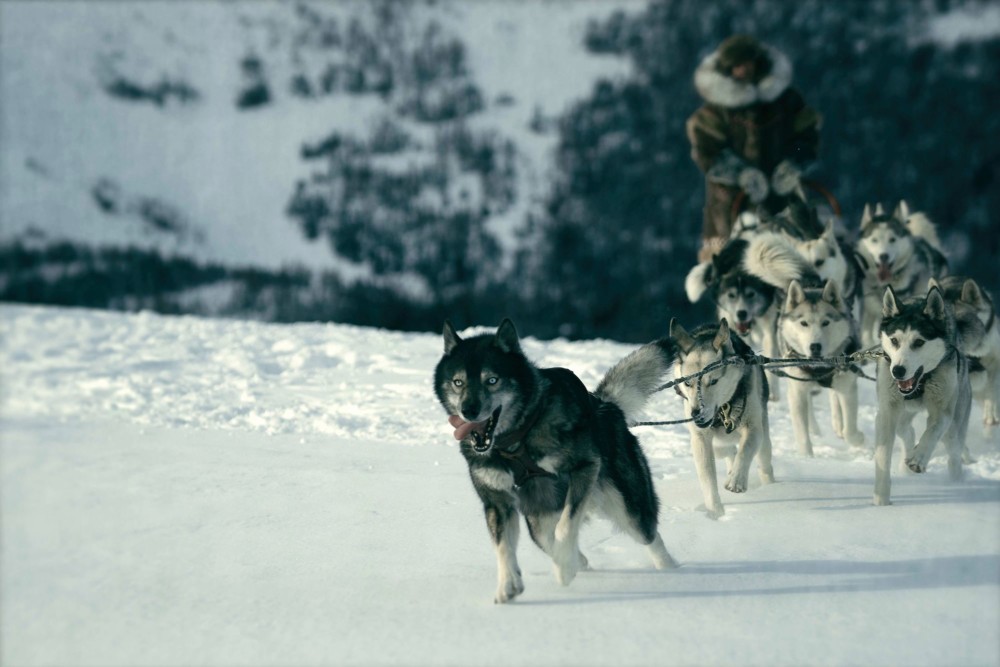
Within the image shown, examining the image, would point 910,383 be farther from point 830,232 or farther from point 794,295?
point 830,232

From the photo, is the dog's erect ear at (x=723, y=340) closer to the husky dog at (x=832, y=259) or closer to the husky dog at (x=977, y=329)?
the husky dog at (x=977, y=329)

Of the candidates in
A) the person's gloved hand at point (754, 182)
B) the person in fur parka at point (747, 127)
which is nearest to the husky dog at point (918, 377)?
the person's gloved hand at point (754, 182)

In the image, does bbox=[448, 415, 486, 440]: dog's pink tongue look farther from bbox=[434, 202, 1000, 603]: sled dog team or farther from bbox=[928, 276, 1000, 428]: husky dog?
bbox=[928, 276, 1000, 428]: husky dog

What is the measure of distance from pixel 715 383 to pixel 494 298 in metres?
16.2

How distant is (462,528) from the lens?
14.3 ft

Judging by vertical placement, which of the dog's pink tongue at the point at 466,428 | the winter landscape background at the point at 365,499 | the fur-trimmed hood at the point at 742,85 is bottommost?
the winter landscape background at the point at 365,499

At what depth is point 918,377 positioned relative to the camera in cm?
452

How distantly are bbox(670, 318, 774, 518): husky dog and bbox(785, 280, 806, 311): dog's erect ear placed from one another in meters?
0.93

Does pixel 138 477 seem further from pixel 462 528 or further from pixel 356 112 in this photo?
pixel 356 112

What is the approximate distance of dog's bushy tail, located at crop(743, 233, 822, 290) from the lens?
597cm

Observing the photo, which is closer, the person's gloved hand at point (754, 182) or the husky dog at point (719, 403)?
the husky dog at point (719, 403)

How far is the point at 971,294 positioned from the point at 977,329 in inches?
7.0

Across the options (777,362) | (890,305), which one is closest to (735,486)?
(777,362)

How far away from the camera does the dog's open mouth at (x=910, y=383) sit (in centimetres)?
448
